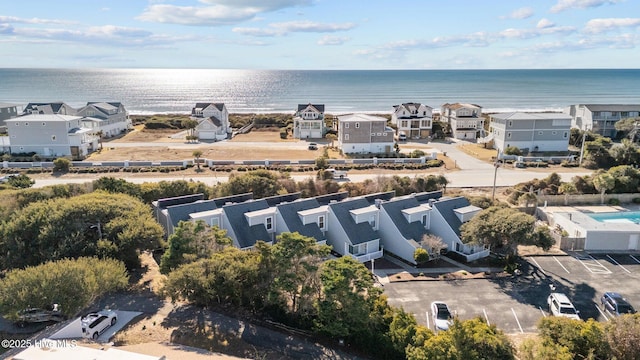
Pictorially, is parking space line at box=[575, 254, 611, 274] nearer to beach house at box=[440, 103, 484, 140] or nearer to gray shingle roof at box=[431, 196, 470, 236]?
gray shingle roof at box=[431, 196, 470, 236]

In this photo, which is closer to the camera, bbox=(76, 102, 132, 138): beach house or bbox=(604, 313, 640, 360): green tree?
bbox=(604, 313, 640, 360): green tree

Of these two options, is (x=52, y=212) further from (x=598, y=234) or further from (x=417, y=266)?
(x=598, y=234)

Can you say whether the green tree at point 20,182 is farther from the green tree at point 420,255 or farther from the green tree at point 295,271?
the green tree at point 420,255

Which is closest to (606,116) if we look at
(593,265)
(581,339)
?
(593,265)

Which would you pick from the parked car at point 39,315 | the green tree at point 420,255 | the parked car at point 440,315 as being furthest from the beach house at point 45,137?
the parked car at point 440,315

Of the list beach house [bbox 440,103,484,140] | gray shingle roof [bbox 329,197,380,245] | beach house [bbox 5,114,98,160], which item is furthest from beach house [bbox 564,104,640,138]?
beach house [bbox 5,114,98,160]

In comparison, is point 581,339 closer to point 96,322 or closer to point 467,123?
point 96,322

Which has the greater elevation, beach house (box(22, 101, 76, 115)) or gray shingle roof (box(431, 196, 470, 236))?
beach house (box(22, 101, 76, 115))

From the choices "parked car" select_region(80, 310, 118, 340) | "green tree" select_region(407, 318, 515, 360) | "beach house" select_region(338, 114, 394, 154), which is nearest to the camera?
"green tree" select_region(407, 318, 515, 360)
